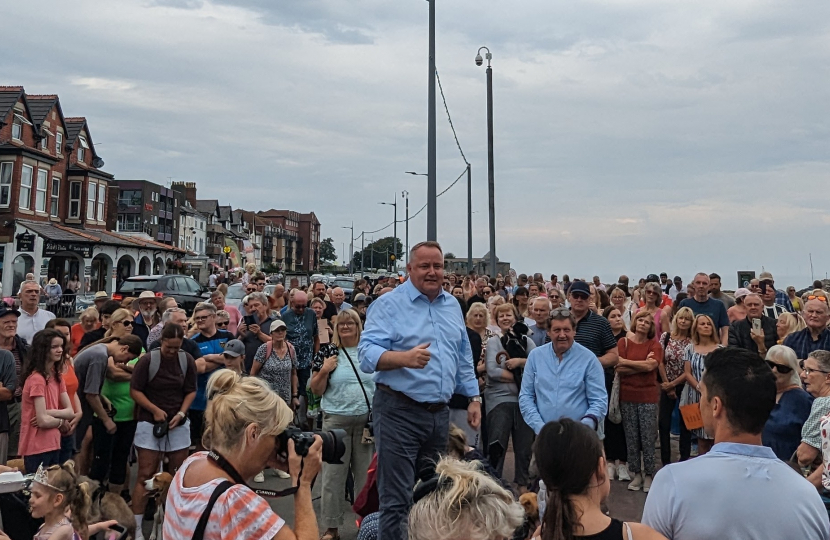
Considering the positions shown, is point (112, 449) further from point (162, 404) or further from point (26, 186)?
point (26, 186)

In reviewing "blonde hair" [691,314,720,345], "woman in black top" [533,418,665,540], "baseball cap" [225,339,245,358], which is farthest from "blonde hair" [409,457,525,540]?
"blonde hair" [691,314,720,345]

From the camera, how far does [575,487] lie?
2.26 meters

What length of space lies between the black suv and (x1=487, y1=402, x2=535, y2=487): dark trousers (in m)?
15.7

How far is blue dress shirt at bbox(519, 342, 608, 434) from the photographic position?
16.2 ft

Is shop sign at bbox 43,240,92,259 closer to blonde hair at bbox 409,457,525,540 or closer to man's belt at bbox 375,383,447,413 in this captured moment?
man's belt at bbox 375,383,447,413

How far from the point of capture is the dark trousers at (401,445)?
373cm

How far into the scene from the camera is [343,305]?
10758mm

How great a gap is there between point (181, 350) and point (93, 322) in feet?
6.59

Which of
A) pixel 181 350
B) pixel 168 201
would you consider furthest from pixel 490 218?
pixel 168 201

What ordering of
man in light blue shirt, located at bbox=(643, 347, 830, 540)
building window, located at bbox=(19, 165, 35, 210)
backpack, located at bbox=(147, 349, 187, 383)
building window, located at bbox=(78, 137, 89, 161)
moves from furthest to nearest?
building window, located at bbox=(78, 137, 89, 161)
building window, located at bbox=(19, 165, 35, 210)
backpack, located at bbox=(147, 349, 187, 383)
man in light blue shirt, located at bbox=(643, 347, 830, 540)

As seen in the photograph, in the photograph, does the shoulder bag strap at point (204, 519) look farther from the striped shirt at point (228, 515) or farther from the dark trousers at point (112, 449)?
the dark trousers at point (112, 449)

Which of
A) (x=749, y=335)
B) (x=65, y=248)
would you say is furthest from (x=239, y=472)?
(x=65, y=248)

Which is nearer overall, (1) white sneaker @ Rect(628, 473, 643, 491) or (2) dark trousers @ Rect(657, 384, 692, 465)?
(1) white sneaker @ Rect(628, 473, 643, 491)

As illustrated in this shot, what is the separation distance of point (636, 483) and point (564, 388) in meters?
2.51
